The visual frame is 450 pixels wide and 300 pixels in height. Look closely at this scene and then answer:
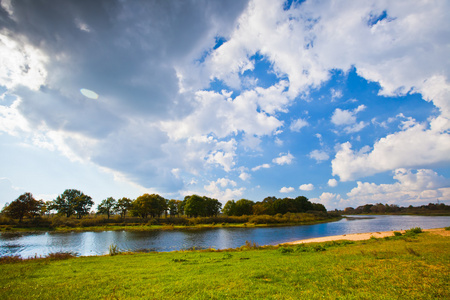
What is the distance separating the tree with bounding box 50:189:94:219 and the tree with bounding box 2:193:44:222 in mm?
24209

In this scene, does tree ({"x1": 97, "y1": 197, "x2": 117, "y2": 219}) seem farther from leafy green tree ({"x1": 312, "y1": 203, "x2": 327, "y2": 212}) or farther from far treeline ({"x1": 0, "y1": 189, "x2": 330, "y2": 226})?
leafy green tree ({"x1": 312, "y1": 203, "x2": 327, "y2": 212})

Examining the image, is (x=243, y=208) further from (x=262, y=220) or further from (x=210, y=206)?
(x=262, y=220)

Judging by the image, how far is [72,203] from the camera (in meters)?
112

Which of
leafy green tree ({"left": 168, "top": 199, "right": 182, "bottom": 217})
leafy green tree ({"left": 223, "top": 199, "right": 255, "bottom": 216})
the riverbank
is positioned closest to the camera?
the riverbank

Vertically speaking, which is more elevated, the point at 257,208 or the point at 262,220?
the point at 257,208

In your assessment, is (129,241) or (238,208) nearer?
(129,241)

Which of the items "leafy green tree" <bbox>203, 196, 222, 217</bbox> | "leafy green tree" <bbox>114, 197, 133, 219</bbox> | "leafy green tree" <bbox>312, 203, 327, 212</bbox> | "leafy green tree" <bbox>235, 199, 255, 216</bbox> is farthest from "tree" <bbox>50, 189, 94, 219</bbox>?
"leafy green tree" <bbox>312, 203, 327, 212</bbox>

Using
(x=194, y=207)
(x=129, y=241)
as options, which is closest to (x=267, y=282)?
(x=129, y=241)

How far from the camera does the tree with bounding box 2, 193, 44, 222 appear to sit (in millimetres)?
80625

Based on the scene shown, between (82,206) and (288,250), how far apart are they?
128402 millimetres

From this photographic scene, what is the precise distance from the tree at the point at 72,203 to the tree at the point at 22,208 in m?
24.2

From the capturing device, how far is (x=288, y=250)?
23.2 meters

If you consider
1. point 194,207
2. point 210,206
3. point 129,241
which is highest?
point 210,206

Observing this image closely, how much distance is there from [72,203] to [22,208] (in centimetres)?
3124
